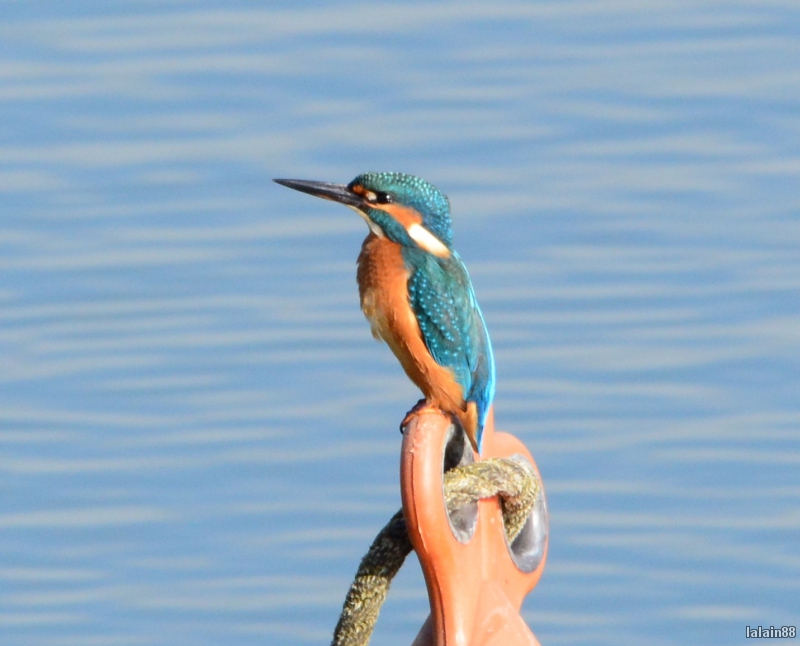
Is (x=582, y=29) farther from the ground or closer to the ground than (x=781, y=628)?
farther from the ground

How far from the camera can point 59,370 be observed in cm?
616

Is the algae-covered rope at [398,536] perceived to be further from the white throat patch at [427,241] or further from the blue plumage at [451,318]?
the white throat patch at [427,241]

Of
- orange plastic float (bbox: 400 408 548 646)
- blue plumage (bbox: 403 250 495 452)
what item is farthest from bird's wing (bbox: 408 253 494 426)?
orange plastic float (bbox: 400 408 548 646)

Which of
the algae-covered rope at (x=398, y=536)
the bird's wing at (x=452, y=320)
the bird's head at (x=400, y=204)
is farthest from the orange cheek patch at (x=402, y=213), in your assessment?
the algae-covered rope at (x=398, y=536)

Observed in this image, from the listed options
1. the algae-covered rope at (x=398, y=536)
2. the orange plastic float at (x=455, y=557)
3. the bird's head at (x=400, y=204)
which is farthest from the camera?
the bird's head at (x=400, y=204)

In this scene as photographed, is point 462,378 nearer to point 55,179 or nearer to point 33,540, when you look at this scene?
point 33,540

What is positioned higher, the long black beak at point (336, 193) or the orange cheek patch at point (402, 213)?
the long black beak at point (336, 193)

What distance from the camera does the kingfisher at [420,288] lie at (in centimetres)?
363

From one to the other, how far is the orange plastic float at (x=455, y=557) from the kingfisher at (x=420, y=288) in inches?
28.1

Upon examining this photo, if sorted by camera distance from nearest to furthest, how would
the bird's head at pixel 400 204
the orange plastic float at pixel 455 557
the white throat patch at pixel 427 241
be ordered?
1. the orange plastic float at pixel 455 557
2. the bird's head at pixel 400 204
3. the white throat patch at pixel 427 241

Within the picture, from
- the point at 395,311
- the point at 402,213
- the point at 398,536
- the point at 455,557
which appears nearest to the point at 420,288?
the point at 395,311

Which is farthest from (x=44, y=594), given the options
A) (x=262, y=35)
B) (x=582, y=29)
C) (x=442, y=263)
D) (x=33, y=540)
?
(x=582, y=29)

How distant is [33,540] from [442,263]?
2.30m

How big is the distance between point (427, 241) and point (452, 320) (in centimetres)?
19
